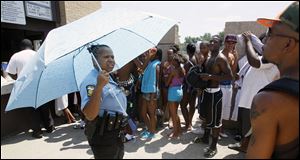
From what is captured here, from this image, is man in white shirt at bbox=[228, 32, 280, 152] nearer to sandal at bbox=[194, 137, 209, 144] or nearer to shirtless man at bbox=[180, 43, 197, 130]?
sandal at bbox=[194, 137, 209, 144]

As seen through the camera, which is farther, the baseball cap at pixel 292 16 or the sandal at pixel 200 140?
the sandal at pixel 200 140

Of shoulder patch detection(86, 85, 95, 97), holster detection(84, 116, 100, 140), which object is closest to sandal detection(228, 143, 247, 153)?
holster detection(84, 116, 100, 140)

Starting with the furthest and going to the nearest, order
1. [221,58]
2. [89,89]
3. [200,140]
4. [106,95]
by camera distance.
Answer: [200,140], [221,58], [106,95], [89,89]

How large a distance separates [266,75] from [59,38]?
8.55 ft

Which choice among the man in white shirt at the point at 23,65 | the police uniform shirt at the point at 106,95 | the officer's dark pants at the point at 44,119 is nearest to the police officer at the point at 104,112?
the police uniform shirt at the point at 106,95

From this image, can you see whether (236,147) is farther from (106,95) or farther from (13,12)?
(13,12)

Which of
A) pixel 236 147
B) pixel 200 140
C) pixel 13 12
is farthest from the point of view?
pixel 13 12

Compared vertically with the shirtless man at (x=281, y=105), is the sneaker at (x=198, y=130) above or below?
below

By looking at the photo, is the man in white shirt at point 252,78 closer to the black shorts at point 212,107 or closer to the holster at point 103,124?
the black shorts at point 212,107

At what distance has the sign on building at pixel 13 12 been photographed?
24.4 ft

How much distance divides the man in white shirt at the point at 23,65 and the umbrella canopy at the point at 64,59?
2.56m

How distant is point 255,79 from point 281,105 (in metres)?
2.67

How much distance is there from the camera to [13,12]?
772cm

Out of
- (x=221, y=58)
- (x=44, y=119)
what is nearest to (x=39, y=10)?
(x=44, y=119)
